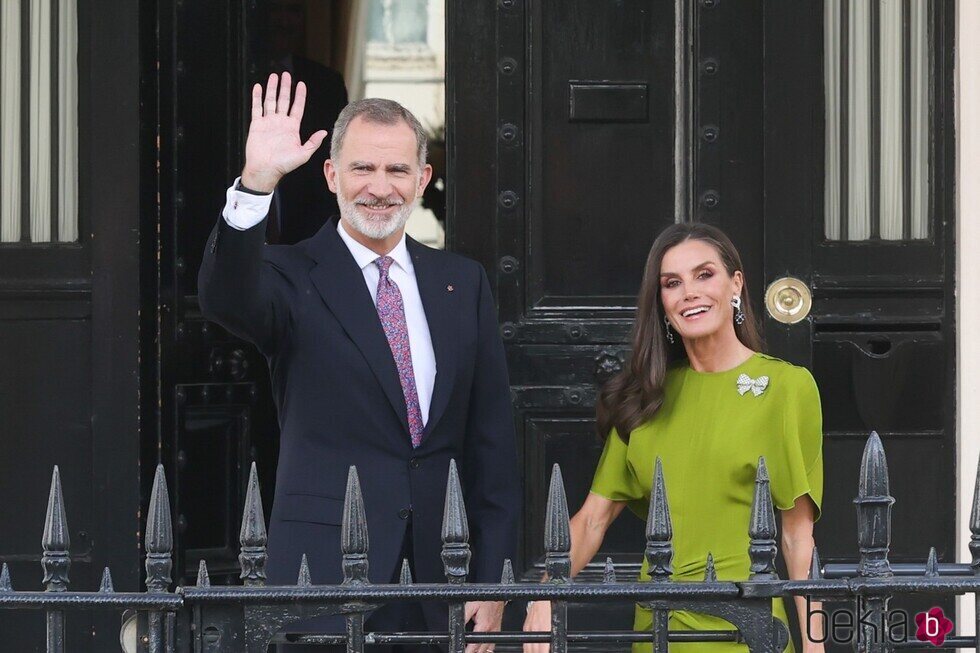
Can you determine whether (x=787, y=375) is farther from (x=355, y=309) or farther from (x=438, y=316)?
(x=355, y=309)

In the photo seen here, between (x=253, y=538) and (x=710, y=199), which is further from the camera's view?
(x=710, y=199)

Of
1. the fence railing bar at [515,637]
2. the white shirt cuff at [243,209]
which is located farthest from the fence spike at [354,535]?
the white shirt cuff at [243,209]

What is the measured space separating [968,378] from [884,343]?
307 mm

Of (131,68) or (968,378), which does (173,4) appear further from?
(968,378)

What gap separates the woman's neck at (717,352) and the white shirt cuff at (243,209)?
3.83 ft

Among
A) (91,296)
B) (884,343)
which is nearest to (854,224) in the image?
(884,343)

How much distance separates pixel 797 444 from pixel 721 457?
0.20m

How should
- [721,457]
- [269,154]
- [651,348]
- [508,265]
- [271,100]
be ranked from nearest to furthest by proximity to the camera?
1. [269,154]
2. [271,100]
3. [721,457]
4. [651,348]
5. [508,265]

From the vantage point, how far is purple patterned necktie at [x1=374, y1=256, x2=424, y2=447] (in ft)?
13.4

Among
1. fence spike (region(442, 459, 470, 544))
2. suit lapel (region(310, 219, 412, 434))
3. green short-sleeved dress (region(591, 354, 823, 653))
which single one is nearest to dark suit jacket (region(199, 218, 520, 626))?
suit lapel (region(310, 219, 412, 434))

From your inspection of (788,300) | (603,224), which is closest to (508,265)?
(603,224)

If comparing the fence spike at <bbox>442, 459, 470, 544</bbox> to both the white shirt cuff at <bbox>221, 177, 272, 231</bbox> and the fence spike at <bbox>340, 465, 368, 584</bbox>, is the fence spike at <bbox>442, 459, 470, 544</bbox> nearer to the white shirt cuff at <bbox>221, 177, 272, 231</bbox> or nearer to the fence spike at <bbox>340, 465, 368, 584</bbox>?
the fence spike at <bbox>340, 465, 368, 584</bbox>

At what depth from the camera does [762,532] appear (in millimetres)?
3115

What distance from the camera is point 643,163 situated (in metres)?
5.79
